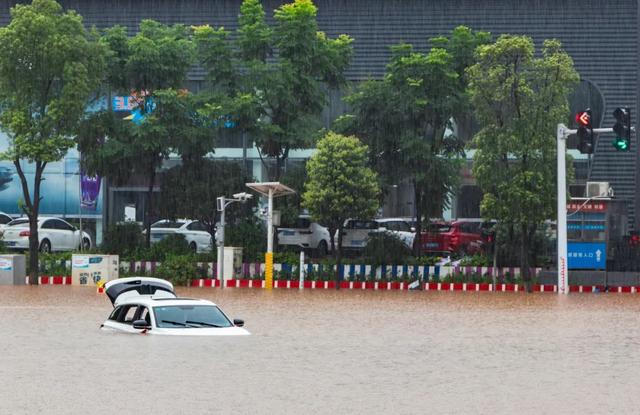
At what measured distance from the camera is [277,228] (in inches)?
2125

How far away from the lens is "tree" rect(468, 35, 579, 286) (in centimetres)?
4712

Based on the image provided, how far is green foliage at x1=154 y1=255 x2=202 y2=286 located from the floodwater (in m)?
13.3

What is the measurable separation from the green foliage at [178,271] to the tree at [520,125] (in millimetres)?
10889

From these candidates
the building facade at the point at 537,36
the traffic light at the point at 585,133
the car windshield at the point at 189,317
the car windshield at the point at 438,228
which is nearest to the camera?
the car windshield at the point at 189,317

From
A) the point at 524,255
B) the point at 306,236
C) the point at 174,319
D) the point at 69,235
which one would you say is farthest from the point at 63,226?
the point at 174,319

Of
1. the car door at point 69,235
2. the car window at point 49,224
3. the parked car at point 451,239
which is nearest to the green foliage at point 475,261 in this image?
the parked car at point 451,239

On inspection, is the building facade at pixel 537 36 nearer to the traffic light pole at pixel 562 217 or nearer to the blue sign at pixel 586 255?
the blue sign at pixel 586 255

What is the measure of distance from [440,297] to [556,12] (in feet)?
78.2

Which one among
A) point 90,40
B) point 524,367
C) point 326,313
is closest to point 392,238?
point 90,40

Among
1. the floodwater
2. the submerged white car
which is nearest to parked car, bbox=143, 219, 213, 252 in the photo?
the floodwater

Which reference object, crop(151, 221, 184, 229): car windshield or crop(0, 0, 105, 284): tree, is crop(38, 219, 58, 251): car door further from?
crop(0, 0, 105, 284): tree

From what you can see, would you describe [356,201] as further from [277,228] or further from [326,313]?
[326,313]

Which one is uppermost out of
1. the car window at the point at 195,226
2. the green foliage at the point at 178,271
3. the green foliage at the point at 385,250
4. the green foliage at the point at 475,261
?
the car window at the point at 195,226

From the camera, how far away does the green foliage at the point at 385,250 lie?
51344 mm
